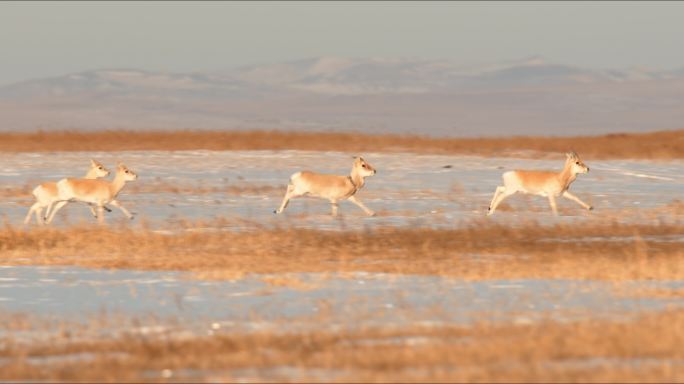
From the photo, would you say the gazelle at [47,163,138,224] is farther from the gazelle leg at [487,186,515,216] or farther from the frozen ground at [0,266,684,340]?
the frozen ground at [0,266,684,340]

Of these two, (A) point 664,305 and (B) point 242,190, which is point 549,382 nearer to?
(A) point 664,305

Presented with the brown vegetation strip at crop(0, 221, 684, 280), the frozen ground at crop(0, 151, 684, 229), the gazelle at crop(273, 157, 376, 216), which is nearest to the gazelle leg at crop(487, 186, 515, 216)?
the frozen ground at crop(0, 151, 684, 229)

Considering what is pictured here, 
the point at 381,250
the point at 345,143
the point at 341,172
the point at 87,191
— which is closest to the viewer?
the point at 381,250

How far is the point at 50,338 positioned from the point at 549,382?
16.5ft

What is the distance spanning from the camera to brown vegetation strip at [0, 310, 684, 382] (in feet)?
38.7

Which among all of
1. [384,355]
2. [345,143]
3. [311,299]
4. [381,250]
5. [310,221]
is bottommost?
[384,355]

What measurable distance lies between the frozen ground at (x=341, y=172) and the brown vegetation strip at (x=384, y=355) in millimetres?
13689

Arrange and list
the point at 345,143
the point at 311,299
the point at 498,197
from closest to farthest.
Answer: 1. the point at 311,299
2. the point at 498,197
3. the point at 345,143

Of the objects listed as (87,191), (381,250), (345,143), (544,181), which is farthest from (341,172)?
(381,250)

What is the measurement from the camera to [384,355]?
41.4 feet

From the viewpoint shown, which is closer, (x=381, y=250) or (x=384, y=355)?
(x=384, y=355)

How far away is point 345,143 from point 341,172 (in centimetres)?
1410

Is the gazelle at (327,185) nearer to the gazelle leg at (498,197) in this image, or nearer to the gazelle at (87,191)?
the gazelle leg at (498,197)

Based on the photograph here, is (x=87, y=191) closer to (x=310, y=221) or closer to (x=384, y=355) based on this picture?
(x=310, y=221)
